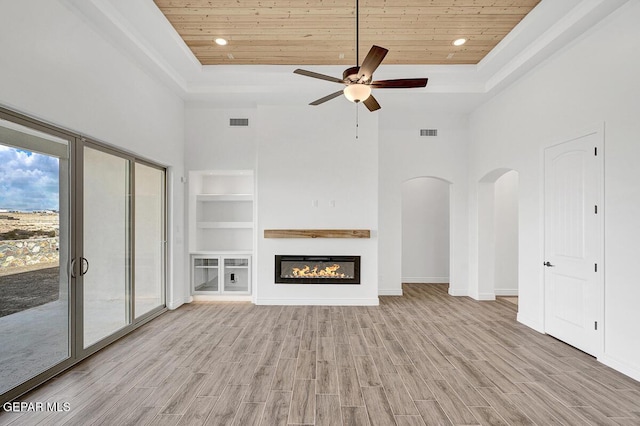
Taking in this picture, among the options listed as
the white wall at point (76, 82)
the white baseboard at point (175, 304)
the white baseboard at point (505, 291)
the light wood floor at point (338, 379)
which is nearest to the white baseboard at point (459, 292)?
the white baseboard at point (505, 291)

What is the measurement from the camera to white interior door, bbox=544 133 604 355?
333 cm

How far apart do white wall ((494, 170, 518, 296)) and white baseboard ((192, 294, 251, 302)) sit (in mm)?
4917

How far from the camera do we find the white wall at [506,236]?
6324 mm

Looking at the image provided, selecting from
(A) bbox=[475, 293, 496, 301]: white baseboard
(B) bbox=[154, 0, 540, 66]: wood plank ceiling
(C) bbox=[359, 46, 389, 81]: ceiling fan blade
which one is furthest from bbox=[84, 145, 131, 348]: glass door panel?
(A) bbox=[475, 293, 496, 301]: white baseboard

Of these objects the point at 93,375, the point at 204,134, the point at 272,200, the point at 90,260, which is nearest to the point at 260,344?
the point at 93,375

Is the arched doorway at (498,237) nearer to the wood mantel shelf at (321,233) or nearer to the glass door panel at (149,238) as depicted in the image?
the wood mantel shelf at (321,233)

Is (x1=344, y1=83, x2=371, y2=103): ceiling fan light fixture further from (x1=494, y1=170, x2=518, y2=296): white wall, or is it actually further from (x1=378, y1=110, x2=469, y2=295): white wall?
(x1=494, y1=170, x2=518, y2=296): white wall

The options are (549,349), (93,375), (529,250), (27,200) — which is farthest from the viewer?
(529,250)

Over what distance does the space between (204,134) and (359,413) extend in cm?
498

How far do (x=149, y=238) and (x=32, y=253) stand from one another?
6.29 ft

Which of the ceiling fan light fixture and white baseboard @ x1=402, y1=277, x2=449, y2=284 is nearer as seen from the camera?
the ceiling fan light fixture

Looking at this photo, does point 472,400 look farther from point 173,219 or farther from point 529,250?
point 173,219

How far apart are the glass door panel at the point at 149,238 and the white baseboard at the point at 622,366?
5448 mm

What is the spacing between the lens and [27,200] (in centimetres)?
270
